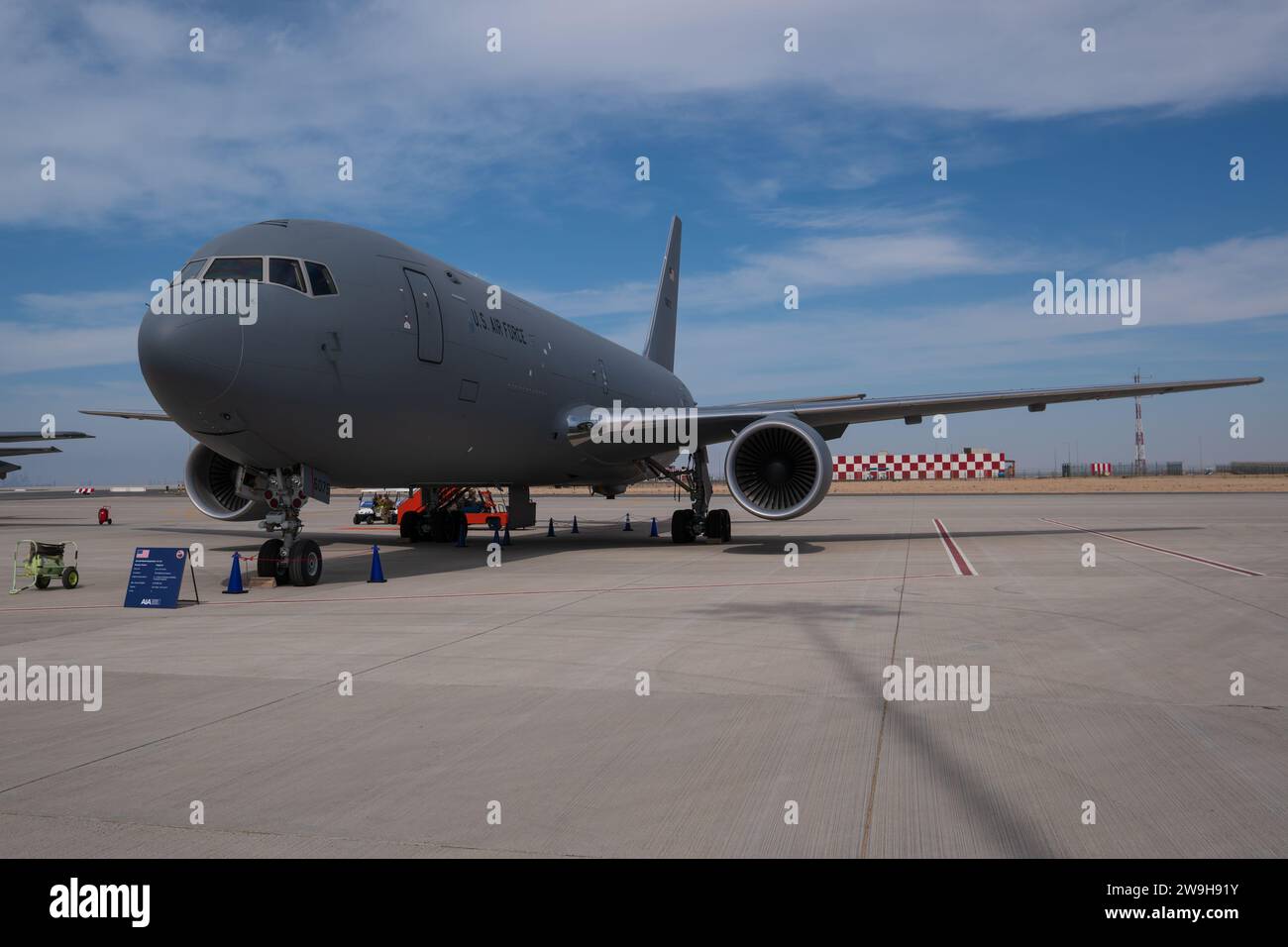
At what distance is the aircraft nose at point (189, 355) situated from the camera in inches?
412

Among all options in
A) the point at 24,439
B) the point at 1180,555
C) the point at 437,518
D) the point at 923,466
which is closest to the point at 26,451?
the point at 24,439

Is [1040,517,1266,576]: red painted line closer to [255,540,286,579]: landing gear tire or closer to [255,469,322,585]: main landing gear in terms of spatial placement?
[255,469,322,585]: main landing gear

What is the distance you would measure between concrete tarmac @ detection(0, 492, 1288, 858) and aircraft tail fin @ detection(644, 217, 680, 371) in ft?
58.1

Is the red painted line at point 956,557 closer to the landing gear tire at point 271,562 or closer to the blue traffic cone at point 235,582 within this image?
the landing gear tire at point 271,562

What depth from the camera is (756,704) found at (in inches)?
222

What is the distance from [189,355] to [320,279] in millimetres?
2019

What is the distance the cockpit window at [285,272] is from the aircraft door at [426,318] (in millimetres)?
1871

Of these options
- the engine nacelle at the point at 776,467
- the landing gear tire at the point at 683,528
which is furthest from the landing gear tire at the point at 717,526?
the engine nacelle at the point at 776,467

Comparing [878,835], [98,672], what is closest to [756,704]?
[878,835]

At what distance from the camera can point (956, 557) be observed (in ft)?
51.2
